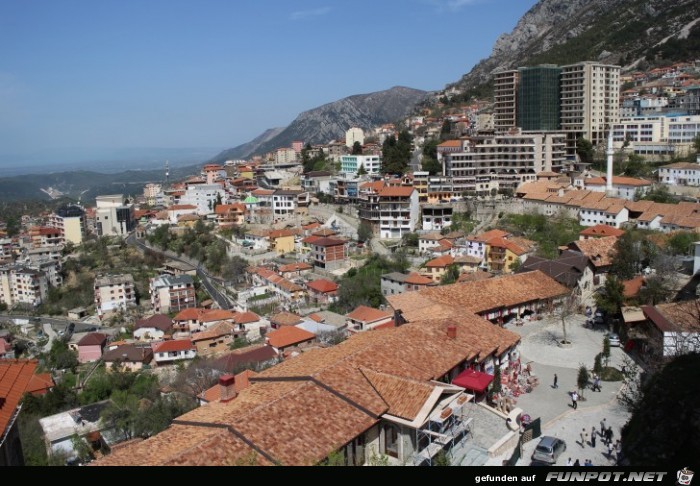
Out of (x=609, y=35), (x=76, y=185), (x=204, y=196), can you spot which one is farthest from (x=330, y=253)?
(x=76, y=185)

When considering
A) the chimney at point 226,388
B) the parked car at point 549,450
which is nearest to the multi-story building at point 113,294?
the chimney at point 226,388

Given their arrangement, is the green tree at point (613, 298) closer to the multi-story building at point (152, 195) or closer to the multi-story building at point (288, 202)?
the multi-story building at point (288, 202)

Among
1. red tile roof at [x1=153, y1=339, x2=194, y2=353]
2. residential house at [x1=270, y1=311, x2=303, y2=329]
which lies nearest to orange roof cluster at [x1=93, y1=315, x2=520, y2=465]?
residential house at [x1=270, y1=311, x2=303, y2=329]

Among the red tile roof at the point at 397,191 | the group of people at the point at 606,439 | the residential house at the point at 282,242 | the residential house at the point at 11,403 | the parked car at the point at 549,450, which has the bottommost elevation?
the residential house at the point at 282,242

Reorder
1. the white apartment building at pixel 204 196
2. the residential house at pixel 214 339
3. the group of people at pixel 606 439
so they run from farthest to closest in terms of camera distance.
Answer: the white apartment building at pixel 204 196
the residential house at pixel 214 339
the group of people at pixel 606 439

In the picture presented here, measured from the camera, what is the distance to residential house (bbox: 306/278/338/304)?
2898 centimetres

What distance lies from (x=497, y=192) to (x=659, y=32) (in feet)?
138

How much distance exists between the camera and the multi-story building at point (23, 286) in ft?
140

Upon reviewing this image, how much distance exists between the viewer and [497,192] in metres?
36.0

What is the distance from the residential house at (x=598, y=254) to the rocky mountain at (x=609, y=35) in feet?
146

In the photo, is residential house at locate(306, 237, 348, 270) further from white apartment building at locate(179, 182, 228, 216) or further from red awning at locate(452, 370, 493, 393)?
white apartment building at locate(179, 182, 228, 216)

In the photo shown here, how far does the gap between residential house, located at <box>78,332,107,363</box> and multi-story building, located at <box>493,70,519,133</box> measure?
1129 inches
